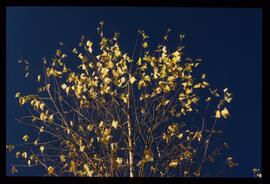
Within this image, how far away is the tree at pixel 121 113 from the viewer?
3695mm

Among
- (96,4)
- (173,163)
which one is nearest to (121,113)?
(173,163)

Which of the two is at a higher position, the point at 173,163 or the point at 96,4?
the point at 96,4

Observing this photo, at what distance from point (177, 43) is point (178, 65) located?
1.01 ft

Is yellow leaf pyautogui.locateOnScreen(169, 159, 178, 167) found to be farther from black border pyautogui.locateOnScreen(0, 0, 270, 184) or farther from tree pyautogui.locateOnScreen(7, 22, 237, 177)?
black border pyautogui.locateOnScreen(0, 0, 270, 184)

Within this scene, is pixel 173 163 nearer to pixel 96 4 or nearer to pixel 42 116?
pixel 42 116

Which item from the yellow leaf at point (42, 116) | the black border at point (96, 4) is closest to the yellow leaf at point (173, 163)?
the yellow leaf at point (42, 116)

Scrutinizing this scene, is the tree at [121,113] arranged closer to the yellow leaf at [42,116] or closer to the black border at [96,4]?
the yellow leaf at [42,116]

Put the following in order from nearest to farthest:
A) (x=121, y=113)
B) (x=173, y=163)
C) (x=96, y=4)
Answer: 1. (x=96, y=4)
2. (x=173, y=163)
3. (x=121, y=113)

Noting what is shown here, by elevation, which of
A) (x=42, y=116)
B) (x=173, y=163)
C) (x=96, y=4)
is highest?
(x=96, y=4)

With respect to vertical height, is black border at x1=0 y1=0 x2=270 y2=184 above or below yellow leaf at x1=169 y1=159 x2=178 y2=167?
above

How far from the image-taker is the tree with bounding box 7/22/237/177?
3695 mm

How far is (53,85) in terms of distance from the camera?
151 inches

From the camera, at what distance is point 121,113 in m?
3.84

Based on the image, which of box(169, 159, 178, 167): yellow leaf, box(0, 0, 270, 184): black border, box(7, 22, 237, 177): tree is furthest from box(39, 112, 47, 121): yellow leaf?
box(0, 0, 270, 184): black border
